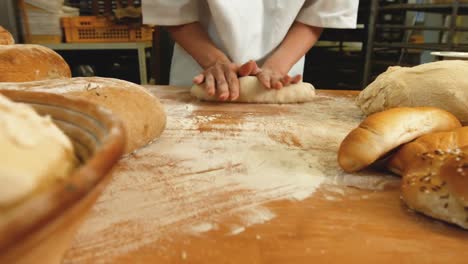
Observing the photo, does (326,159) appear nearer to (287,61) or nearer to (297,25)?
(287,61)

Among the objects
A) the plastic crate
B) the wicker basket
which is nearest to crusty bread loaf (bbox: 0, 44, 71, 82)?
the wicker basket

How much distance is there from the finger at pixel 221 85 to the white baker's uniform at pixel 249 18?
0.76 feet

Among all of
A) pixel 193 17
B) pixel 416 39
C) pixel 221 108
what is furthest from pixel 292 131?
pixel 416 39

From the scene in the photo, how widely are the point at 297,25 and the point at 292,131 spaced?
0.79 metres

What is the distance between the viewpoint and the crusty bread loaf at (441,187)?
529mm

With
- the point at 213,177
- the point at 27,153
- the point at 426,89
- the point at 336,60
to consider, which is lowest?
the point at 336,60

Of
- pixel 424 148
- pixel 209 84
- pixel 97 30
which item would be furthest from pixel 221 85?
pixel 97 30

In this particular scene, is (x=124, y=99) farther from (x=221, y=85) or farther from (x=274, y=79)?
(x=274, y=79)

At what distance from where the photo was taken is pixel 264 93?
1282 mm

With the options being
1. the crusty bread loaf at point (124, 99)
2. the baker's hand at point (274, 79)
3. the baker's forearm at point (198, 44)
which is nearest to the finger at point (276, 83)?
the baker's hand at point (274, 79)

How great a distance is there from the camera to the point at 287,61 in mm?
1520

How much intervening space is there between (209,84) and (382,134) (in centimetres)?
70

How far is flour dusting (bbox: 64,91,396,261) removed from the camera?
0.53m

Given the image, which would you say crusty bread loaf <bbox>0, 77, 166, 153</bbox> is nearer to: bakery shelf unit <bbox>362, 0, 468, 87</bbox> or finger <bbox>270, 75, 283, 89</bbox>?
finger <bbox>270, 75, 283, 89</bbox>
